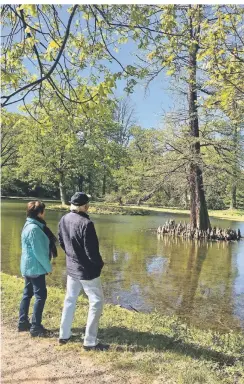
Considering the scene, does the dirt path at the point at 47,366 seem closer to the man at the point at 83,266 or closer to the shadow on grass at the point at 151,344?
the man at the point at 83,266

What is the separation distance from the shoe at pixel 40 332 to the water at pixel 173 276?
2434mm

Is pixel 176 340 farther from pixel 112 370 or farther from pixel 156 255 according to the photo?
pixel 156 255

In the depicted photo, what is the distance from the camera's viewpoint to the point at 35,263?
496cm

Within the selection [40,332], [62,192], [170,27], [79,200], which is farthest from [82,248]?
[62,192]

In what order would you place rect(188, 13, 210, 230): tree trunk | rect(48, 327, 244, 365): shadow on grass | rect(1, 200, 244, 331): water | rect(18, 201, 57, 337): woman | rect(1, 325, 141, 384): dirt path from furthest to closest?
rect(188, 13, 210, 230): tree trunk → rect(1, 200, 244, 331): water → rect(18, 201, 57, 337): woman → rect(48, 327, 244, 365): shadow on grass → rect(1, 325, 141, 384): dirt path

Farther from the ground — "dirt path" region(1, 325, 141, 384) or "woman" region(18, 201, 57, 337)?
"woman" region(18, 201, 57, 337)

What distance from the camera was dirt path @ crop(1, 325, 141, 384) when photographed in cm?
366

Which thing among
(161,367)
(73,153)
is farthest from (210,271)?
(73,153)

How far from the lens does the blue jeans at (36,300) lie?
4861mm

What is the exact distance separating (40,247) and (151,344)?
1.84 meters

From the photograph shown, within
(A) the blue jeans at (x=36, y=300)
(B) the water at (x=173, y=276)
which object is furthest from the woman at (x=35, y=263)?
(B) the water at (x=173, y=276)

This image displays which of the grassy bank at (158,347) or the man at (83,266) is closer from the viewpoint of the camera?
the grassy bank at (158,347)

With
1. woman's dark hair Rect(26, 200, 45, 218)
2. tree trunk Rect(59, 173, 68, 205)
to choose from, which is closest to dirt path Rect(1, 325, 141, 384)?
woman's dark hair Rect(26, 200, 45, 218)

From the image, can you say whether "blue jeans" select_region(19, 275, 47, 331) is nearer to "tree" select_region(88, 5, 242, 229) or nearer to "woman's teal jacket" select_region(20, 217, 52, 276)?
"woman's teal jacket" select_region(20, 217, 52, 276)
